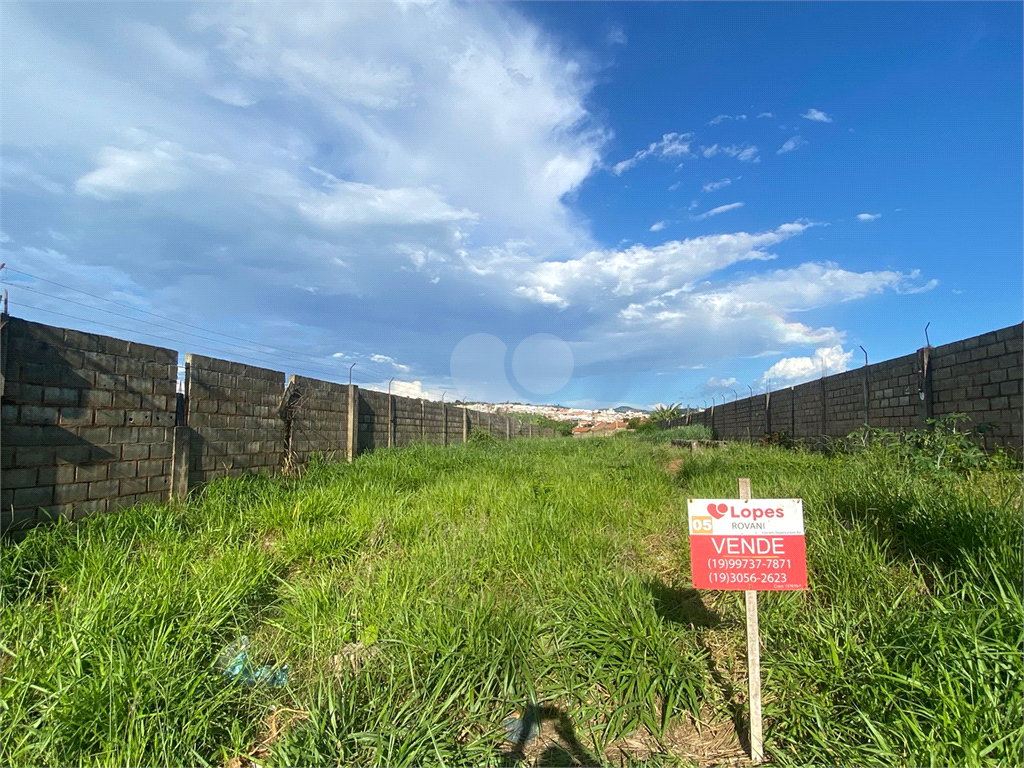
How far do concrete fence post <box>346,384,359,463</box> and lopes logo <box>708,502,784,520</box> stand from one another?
7225 mm

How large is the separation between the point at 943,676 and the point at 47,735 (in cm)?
341

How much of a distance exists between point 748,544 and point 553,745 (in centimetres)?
121

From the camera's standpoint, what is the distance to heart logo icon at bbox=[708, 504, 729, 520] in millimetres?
2107

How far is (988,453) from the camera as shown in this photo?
18.0 ft

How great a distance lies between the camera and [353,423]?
8.46 metres

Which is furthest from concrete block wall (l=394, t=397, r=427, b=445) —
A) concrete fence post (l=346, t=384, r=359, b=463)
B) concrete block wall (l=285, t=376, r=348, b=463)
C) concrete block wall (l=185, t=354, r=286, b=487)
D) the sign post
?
the sign post

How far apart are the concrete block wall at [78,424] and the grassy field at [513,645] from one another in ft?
1.13

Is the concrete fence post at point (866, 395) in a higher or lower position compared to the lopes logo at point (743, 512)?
higher

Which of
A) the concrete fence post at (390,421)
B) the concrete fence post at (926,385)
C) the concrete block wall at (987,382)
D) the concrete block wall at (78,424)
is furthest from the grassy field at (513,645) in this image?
the concrete fence post at (390,421)

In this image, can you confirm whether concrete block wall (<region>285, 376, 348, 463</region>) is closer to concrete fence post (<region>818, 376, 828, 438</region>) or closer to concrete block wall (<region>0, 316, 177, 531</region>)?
concrete block wall (<region>0, 316, 177, 531</region>)

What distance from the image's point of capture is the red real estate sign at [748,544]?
81.4 inches

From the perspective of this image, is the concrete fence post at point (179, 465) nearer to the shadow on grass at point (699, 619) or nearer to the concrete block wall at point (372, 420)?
the concrete block wall at point (372, 420)

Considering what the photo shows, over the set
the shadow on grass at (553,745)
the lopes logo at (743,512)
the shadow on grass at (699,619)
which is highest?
the lopes logo at (743,512)

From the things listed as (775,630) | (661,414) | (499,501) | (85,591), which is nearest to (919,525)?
(775,630)
